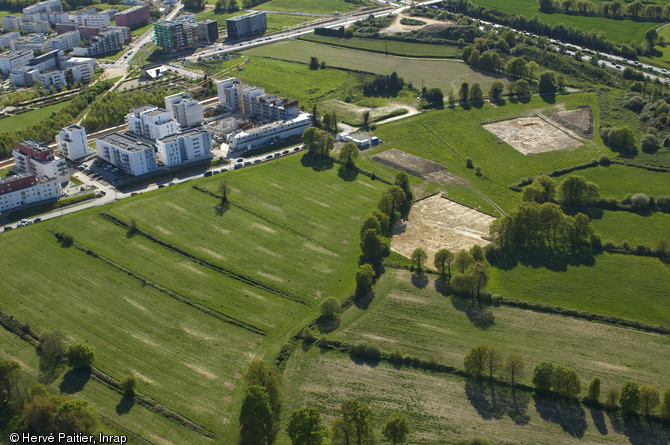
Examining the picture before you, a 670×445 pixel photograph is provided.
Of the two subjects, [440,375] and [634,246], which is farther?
[634,246]

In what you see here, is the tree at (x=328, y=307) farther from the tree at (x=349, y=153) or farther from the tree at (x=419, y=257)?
the tree at (x=349, y=153)

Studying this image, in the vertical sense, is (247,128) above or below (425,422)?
above

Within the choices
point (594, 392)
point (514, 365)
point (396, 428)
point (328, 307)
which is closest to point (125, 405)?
point (328, 307)

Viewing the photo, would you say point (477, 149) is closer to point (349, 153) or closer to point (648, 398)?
point (349, 153)

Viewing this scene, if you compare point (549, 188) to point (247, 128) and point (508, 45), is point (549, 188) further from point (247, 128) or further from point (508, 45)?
point (508, 45)

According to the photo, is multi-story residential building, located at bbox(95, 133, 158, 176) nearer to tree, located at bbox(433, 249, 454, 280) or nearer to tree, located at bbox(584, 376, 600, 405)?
tree, located at bbox(433, 249, 454, 280)

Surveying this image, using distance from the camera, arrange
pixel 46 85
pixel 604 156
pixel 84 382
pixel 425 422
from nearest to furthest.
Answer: pixel 425 422 → pixel 84 382 → pixel 604 156 → pixel 46 85

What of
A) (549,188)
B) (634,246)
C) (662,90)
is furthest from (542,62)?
(634,246)
